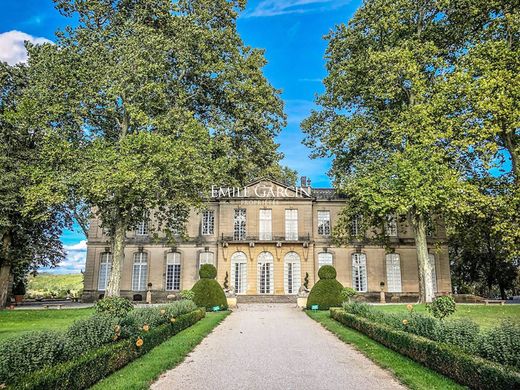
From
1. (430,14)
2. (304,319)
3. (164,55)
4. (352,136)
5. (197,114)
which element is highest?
(430,14)

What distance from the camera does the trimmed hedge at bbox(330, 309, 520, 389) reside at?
5160mm

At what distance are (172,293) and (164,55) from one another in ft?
56.9

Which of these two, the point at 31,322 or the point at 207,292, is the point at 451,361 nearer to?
the point at 31,322

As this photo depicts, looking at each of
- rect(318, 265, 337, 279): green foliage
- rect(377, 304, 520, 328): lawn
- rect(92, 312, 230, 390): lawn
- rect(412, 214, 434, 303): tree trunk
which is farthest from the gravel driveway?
rect(412, 214, 434, 303): tree trunk

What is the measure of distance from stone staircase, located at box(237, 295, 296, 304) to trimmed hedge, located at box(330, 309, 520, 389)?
17.8 meters

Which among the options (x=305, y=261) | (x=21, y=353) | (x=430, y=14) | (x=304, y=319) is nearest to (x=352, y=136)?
(x=430, y=14)

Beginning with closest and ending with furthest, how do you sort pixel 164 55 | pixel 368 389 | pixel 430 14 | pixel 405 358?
pixel 368 389 < pixel 405 358 < pixel 164 55 < pixel 430 14

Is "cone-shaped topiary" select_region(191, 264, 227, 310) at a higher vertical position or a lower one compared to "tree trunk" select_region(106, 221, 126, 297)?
lower

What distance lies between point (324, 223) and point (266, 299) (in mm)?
7562

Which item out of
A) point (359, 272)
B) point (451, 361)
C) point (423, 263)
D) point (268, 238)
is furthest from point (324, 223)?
point (451, 361)

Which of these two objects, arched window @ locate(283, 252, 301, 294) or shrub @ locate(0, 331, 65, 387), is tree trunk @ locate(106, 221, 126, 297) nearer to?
shrub @ locate(0, 331, 65, 387)

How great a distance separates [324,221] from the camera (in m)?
31.0

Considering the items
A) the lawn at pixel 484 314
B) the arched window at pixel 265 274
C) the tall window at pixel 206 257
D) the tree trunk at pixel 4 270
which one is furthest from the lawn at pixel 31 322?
the arched window at pixel 265 274

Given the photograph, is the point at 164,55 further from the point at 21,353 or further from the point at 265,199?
the point at 21,353
